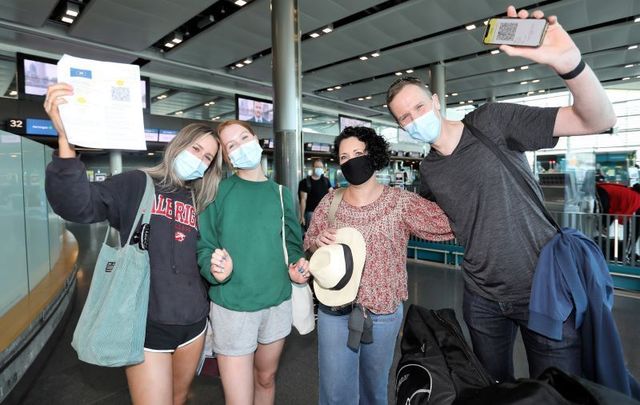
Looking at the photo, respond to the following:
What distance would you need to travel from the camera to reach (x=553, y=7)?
9.08 metres

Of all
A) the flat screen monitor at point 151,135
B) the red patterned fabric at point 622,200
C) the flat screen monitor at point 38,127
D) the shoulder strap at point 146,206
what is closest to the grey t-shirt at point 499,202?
the shoulder strap at point 146,206

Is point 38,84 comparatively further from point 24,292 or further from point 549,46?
point 549,46

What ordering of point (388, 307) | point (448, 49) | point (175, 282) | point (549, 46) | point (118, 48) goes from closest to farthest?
point (549, 46) → point (175, 282) → point (388, 307) → point (118, 48) → point (448, 49)

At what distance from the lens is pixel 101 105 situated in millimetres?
1310

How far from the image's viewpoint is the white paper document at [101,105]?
126 cm

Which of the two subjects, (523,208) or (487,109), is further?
(487,109)

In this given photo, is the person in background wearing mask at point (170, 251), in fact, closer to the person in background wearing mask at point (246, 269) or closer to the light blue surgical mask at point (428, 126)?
the person in background wearing mask at point (246, 269)

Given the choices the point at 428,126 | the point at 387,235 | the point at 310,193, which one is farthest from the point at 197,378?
the point at 310,193

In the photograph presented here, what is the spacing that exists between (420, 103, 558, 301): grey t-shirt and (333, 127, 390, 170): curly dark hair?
402 mm

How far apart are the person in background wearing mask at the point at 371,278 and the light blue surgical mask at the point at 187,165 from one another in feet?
2.13

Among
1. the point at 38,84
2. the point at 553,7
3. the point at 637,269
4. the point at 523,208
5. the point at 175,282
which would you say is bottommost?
the point at 637,269

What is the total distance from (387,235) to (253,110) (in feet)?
40.9

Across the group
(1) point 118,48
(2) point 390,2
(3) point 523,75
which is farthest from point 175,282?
(3) point 523,75

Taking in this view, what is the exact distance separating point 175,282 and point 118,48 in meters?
12.2
